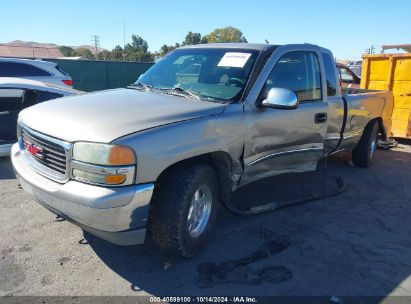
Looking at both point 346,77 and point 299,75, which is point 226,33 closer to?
point 346,77

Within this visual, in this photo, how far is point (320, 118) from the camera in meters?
4.79

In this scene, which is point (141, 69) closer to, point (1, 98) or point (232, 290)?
point (1, 98)

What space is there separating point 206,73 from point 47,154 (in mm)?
1799

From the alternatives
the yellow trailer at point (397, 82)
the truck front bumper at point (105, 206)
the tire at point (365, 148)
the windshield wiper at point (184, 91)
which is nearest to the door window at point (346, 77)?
the yellow trailer at point (397, 82)

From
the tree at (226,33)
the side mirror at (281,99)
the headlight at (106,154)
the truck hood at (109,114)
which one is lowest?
the headlight at (106,154)

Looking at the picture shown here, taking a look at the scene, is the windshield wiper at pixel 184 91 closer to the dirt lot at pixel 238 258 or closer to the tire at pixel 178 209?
the tire at pixel 178 209

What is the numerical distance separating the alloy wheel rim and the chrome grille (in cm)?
111

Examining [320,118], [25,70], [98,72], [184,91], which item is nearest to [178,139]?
[184,91]

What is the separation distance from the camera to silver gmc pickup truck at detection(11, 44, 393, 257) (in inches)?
114

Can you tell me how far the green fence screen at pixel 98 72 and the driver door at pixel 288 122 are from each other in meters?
15.5

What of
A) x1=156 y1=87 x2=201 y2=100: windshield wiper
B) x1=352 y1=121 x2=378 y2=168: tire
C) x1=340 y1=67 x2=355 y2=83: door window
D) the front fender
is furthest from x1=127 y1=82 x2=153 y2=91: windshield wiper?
x1=340 y1=67 x2=355 y2=83: door window

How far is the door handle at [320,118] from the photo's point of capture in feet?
15.5

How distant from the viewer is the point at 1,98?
277 inches

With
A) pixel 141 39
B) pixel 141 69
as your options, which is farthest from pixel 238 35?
pixel 141 69
